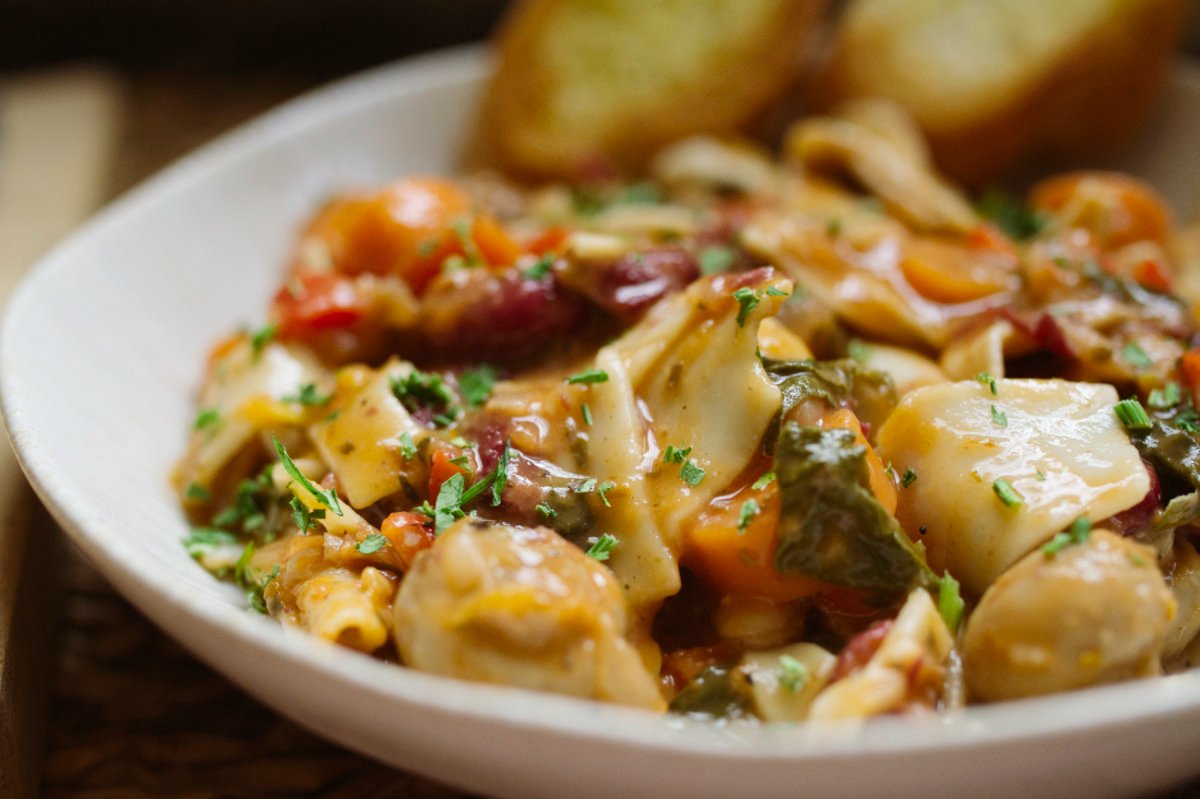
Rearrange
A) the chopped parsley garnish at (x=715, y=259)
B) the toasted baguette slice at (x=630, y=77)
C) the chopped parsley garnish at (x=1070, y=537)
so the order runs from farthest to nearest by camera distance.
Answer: the toasted baguette slice at (x=630, y=77) → the chopped parsley garnish at (x=715, y=259) → the chopped parsley garnish at (x=1070, y=537)

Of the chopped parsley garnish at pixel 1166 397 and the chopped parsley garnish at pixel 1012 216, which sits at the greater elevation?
the chopped parsley garnish at pixel 1166 397

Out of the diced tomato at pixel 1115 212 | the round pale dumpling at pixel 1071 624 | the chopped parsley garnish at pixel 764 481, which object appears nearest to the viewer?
the round pale dumpling at pixel 1071 624

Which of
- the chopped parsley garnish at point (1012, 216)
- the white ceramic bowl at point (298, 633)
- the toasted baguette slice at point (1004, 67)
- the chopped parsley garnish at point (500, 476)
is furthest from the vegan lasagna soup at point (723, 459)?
the toasted baguette slice at point (1004, 67)

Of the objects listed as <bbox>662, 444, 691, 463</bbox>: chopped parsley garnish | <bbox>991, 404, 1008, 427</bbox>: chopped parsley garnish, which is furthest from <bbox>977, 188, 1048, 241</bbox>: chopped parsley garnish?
<bbox>662, 444, 691, 463</bbox>: chopped parsley garnish

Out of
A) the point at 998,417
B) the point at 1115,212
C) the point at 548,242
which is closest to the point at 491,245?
the point at 548,242

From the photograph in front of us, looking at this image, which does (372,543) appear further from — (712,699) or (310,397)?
(712,699)

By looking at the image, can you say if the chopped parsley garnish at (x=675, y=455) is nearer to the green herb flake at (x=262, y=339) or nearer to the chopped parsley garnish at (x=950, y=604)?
the chopped parsley garnish at (x=950, y=604)

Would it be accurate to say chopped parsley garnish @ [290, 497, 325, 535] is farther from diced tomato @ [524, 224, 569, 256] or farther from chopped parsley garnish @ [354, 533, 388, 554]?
diced tomato @ [524, 224, 569, 256]

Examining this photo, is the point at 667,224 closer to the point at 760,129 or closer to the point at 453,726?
the point at 760,129
